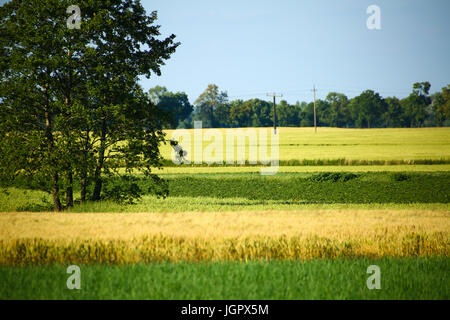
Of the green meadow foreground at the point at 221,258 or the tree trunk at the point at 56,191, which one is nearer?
the green meadow foreground at the point at 221,258

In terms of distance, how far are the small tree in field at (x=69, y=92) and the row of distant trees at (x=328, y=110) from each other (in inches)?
3410

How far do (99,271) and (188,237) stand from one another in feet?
8.94

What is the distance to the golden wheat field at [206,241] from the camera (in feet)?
32.8

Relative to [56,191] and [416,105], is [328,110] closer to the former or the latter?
[416,105]

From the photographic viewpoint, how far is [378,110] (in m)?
141

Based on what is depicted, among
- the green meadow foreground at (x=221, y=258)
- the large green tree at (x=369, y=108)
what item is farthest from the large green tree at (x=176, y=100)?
the green meadow foreground at (x=221, y=258)

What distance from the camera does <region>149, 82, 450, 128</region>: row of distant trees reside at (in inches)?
4619

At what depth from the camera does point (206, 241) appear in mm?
10547

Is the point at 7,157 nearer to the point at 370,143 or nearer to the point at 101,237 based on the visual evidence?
the point at 101,237

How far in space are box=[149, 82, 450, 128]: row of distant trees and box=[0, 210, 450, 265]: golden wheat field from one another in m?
98.2

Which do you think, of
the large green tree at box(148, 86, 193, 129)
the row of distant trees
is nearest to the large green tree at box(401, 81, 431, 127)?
the row of distant trees

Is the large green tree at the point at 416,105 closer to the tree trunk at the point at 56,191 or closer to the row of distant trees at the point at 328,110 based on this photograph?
the row of distant trees at the point at 328,110

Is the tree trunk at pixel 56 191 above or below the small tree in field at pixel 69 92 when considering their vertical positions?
below
